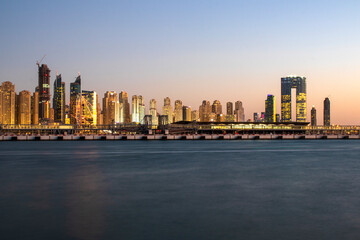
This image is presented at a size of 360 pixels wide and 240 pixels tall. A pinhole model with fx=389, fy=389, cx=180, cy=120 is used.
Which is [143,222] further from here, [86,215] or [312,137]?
[312,137]

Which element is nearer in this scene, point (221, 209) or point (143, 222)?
point (143, 222)

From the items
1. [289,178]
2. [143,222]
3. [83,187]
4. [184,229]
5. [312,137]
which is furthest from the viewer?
[312,137]

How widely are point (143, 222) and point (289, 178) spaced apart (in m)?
16.2

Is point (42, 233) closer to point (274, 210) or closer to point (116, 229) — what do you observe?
point (116, 229)

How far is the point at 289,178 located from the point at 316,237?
15.8 meters

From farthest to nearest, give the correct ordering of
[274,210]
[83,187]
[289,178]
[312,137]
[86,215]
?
[312,137] → [289,178] → [83,187] → [274,210] → [86,215]

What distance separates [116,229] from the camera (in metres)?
12.6

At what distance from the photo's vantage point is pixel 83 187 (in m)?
22.8

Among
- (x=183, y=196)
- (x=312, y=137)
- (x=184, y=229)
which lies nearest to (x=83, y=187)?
(x=183, y=196)

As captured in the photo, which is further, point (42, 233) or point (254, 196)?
point (254, 196)

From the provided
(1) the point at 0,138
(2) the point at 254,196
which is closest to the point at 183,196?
(2) the point at 254,196

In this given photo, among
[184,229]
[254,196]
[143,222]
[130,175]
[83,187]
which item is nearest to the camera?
[184,229]

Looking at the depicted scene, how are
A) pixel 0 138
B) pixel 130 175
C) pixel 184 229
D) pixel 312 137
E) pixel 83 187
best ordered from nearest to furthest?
pixel 184 229 → pixel 83 187 → pixel 130 175 → pixel 0 138 → pixel 312 137

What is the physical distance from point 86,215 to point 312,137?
15123cm
